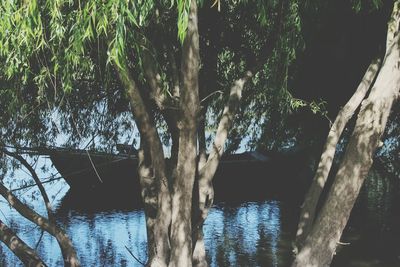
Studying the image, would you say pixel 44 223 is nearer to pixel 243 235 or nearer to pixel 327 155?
pixel 327 155

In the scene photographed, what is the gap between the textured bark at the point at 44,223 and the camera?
223 inches

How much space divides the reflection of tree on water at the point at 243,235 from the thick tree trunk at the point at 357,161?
16.2ft

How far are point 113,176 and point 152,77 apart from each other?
11.8m

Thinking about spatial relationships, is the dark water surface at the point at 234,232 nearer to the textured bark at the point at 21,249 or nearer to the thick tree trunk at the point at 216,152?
the textured bark at the point at 21,249

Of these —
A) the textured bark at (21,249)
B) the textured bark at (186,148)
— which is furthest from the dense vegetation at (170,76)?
the textured bark at (21,249)

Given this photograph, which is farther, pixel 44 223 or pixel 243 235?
pixel 243 235

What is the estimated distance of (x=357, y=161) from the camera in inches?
167

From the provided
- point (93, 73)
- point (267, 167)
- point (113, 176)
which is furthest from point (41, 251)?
point (267, 167)

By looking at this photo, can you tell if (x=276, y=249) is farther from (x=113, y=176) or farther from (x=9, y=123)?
(x=113, y=176)

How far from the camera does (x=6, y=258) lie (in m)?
9.18

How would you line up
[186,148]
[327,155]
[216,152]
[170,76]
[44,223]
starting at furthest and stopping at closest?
[170,76] → [44,223] → [216,152] → [327,155] → [186,148]

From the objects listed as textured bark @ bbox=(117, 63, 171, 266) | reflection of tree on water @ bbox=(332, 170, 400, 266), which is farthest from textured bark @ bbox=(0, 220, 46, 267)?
reflection of tree on water @ bbox=(332, 170, 400, 266)

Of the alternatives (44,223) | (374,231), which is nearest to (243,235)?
(374,231)

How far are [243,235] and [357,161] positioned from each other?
278 inches
